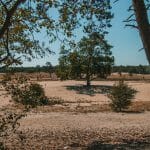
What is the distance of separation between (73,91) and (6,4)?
52.7 metres

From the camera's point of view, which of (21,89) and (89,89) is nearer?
(21,89)

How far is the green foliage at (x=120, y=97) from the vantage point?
34906 millimetres

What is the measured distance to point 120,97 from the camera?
3506cm

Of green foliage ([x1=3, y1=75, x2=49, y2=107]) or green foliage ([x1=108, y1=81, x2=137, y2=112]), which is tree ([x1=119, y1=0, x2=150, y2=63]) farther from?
green foliage ([x1=108, y1=81, x2=137, y2=112])

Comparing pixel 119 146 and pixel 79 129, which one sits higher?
pixel 79 129

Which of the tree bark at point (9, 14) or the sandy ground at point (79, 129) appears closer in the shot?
the tree bark at point (9, 14)

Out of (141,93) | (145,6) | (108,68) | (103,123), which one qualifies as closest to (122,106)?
(103,123)

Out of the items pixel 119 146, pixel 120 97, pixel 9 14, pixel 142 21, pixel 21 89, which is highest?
pixel 9 14


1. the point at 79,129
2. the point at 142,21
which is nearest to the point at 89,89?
the point at 79,129

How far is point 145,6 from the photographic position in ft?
42.3

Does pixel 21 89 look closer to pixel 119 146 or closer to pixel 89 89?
pixel 119 146

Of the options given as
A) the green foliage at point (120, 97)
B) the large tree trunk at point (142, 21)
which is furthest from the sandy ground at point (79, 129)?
the large tree trunk at point (142, 21)

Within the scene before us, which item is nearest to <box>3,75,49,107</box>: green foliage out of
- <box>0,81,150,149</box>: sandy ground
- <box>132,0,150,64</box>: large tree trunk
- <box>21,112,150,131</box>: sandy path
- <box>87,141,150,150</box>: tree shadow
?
<box>0,81,150,149</box>: sandy ground

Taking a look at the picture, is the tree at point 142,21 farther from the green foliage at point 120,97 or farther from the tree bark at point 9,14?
the green foliage at point 120,97
